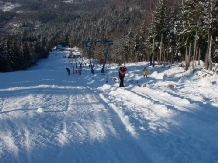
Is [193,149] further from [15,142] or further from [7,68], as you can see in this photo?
[7,68]

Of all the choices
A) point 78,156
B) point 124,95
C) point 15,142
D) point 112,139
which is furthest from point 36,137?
point 124,95

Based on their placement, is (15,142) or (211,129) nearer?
(15,142)

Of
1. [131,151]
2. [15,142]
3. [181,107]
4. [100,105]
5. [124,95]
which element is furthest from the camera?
[124,95]

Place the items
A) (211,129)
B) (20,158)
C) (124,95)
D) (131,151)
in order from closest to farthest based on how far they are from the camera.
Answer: (20,158), (131,151), (211,129), (124,95)

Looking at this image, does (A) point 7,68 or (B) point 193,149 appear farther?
(A) point 7,68

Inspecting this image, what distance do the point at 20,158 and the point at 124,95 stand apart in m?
8.51

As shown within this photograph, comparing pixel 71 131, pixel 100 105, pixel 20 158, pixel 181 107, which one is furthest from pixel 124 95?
pixel 20 158

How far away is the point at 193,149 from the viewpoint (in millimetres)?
5832

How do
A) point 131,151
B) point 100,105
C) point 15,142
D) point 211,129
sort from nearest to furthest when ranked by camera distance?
point 131,151
point 15,142
point 211,129
point 100,105

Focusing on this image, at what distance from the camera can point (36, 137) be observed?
21.6 feet

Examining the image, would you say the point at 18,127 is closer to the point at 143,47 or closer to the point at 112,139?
the point at 112,139

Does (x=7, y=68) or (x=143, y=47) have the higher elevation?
(x=143, y=47)

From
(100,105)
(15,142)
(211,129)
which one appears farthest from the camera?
(100,105)

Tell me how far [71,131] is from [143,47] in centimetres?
6080
